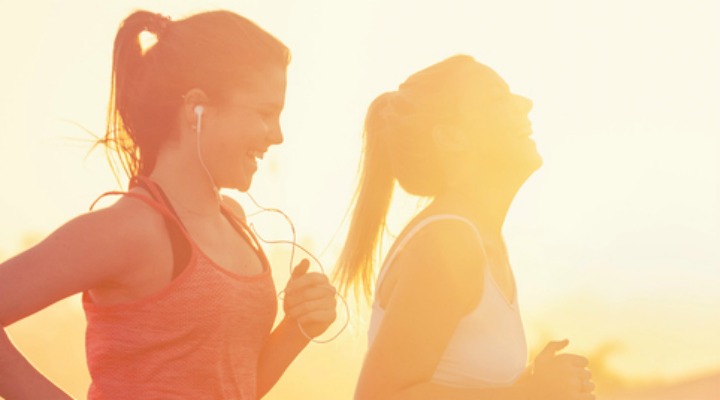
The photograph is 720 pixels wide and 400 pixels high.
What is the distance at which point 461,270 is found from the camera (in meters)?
3.45

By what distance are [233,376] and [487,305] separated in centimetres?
98

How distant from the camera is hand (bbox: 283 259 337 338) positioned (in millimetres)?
3000

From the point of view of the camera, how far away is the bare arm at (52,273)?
8.39ft

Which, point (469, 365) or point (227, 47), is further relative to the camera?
point (469, 365)

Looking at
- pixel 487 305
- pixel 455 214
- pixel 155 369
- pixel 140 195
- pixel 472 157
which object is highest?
pixel 472 157

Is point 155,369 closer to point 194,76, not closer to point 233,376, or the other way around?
point 233,376

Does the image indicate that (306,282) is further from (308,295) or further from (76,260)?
(76,260)

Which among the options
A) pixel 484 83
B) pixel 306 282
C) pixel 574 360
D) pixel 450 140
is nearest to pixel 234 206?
pixel 306 282

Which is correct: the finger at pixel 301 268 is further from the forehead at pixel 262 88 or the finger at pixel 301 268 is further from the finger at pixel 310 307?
the forehead at pixel 262 88

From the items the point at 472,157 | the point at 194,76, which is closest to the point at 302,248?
the point at 194,76

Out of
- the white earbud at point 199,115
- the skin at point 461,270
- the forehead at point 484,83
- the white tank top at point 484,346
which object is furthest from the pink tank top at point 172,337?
the forehead at point 484,83

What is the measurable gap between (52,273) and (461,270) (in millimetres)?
1303

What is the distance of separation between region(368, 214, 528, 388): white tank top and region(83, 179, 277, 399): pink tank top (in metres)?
0.86

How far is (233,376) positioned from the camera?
112 inches
